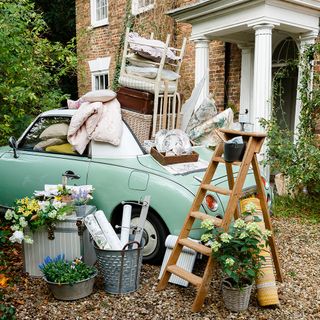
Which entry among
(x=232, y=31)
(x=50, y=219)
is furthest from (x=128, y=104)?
(x=232, y=31)

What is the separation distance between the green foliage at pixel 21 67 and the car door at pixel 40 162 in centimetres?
107

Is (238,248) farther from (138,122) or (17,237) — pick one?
(138,122)

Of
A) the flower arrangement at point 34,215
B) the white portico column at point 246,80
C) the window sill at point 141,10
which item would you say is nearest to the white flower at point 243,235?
the flower arrangement at point 34,215

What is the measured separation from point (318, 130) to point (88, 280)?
16.0ft

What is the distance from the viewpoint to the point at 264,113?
6102 mm

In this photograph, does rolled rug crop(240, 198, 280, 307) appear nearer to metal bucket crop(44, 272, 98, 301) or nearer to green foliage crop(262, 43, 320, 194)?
metal bucket crop(44, 272, 98, 301)

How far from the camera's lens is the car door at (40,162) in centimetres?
433

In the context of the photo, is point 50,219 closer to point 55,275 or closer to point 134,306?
point 55,275

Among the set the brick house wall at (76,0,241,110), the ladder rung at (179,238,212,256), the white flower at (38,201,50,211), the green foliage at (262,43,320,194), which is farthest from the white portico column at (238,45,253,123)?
the white flower at (38,201,50,211)

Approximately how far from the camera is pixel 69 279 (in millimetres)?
3197

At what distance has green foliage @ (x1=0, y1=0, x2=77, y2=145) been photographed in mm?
5344

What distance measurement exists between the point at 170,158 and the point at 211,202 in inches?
25.8

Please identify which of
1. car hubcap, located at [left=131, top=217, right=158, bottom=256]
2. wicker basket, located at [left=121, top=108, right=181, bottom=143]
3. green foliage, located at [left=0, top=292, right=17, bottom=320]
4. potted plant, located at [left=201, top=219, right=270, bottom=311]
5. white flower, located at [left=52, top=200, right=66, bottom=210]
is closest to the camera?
green foliage, located at [left=0, top=292, right=17, bottom=320]

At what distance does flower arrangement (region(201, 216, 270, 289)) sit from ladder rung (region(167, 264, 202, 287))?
24 cm
